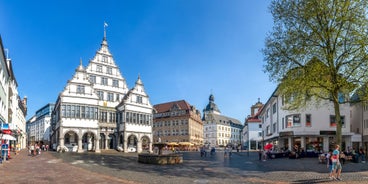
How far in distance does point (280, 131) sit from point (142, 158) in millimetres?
27043

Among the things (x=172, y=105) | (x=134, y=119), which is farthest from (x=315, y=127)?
(x=172, y=105)

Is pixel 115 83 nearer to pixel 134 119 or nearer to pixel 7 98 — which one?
pixel 134 119

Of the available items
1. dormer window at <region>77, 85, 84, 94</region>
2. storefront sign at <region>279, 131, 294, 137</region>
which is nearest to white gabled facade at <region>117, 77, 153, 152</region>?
dormer window at <region>77, 85, 84, 94</region>

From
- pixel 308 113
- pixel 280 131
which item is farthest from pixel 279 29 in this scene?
pixel 280 131

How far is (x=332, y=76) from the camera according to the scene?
2694cm

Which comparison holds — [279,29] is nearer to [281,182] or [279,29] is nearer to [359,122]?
[281,182]

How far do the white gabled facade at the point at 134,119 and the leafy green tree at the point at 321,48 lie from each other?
38.4m

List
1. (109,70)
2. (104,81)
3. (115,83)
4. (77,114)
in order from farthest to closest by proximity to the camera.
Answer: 1. (115,83)
2. (109,70)
3. (104,81)
4. (77,114)

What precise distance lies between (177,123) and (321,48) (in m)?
86.7

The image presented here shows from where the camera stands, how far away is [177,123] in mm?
112438

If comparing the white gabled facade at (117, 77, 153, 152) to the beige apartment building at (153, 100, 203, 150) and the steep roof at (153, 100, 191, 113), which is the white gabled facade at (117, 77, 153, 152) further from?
the steep roof at (153, 100, 191, 113)

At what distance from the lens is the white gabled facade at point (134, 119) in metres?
62.4

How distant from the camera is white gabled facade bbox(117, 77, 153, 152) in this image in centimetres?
6242

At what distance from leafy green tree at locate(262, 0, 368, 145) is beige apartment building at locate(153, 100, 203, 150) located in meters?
80.2
